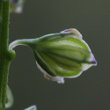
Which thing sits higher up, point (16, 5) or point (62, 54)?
point (16, 5)

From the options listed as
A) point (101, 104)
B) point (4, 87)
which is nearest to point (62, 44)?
point (4, 87)

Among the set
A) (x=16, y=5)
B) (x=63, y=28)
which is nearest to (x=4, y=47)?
(x=16, y=5)

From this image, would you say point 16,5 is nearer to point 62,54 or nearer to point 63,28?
point 62,54

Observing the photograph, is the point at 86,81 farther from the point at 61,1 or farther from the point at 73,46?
the point at 73,46

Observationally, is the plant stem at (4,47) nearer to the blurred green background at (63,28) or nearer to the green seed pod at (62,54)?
the green seed pod at (62,54)

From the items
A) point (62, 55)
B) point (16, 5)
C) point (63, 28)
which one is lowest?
point (63, 28)

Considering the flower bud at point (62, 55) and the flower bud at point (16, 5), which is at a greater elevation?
the flower bud at point (16, 5)

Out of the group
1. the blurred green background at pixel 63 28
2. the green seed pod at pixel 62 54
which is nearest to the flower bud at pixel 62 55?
the green seed pod at pixel 62 54

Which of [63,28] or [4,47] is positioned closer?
[4,47]
